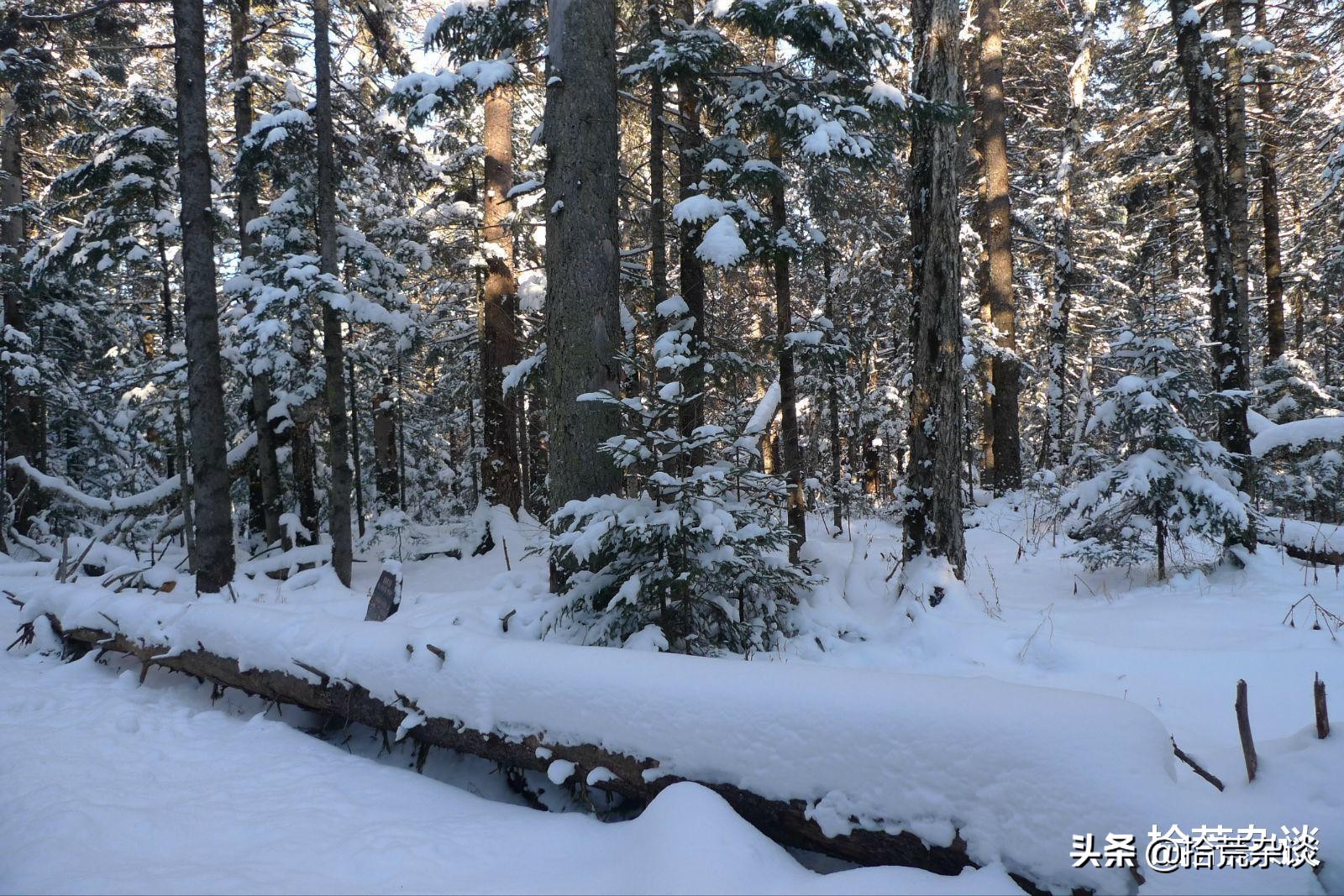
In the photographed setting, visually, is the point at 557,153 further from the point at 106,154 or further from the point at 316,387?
the point at 106,154

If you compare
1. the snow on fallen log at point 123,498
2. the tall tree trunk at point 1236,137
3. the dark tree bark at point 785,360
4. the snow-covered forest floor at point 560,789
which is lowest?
the snow-covered forest floor at point 560,789

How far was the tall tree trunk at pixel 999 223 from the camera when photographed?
Answer: 45.9 ft

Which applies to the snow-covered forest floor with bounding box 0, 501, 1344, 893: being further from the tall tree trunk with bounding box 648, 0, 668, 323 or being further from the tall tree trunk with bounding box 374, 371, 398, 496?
the tall tree trunk with bounding box 374, 371, 398, 496

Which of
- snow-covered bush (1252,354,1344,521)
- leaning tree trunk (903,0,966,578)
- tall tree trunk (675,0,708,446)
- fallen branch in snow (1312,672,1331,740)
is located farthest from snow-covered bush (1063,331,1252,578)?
snow-covered bush (1252,354,1344,521)

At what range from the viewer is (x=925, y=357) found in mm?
6668

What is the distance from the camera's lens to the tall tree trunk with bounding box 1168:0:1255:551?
25.0 feet

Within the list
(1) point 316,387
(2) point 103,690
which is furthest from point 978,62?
(2) point 103,690

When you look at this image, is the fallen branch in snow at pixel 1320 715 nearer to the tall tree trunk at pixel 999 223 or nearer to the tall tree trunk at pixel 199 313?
the tall tree trunk at pixel 199 313

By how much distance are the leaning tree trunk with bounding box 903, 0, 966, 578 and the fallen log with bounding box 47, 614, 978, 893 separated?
4260 mm

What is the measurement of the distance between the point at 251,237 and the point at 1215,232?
574 inches

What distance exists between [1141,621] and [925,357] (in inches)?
117

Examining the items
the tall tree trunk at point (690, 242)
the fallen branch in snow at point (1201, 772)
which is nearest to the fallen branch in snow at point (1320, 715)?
the fallen branch in snow at point (1201, 772)

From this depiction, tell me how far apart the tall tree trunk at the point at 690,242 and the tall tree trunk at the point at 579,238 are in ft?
5.68

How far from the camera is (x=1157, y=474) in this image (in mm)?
6473
